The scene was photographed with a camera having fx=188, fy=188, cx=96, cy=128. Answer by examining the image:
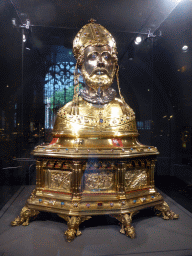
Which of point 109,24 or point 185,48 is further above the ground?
point 109,24

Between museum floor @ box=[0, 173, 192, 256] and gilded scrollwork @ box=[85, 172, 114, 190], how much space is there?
64 cm

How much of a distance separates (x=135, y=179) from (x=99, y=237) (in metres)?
1.01

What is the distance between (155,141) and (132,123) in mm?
1487

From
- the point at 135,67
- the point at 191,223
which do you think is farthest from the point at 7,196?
the point at 135,67

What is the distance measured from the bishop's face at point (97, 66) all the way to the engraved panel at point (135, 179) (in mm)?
1623

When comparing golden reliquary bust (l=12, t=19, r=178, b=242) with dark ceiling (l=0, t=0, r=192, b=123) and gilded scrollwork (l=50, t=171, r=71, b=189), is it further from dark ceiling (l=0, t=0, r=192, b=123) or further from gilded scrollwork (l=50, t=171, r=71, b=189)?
dark ceiling (l=0, t=0, r=192, b=123)

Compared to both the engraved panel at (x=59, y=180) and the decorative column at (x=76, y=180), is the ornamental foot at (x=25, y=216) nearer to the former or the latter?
the engraved panel at (x=59, y=180)

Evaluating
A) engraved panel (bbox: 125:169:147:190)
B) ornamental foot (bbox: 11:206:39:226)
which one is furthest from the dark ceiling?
ornamental foot (bbox: 11:206:39:226)

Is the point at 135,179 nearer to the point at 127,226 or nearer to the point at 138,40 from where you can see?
the point at 127,226

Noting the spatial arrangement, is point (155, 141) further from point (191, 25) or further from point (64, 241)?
point (64, 241)

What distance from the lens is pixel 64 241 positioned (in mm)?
2518

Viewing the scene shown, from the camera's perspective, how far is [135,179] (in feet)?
9.99

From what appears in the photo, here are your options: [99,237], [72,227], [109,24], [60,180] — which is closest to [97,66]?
[109,24]

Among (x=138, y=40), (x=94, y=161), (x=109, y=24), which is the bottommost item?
(x=94, y=161)
